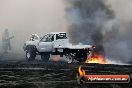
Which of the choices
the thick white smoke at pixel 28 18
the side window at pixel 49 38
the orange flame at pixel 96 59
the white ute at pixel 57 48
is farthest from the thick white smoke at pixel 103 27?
the thick white smoke at pixel 28 18

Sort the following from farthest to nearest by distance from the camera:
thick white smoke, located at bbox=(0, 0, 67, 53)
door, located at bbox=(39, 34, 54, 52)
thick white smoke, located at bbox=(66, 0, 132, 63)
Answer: thick white smoke, located at bbox=(0, 0, 67, 53) → thick white smoke, located at bbox=(66, 0, 132, 63) → door, located at bbox=(39, 34, 54, 52)

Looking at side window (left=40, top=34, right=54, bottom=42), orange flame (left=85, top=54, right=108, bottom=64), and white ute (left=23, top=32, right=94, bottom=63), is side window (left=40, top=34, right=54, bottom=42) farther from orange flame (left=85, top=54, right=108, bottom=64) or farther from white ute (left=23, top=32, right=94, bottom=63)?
orange flame (left=85, top=54, right=108, bottom=64)

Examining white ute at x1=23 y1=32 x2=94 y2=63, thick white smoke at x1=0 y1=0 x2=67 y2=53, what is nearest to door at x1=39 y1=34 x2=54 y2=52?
white ute at x1=23 y1=32 x2=94 y2=63

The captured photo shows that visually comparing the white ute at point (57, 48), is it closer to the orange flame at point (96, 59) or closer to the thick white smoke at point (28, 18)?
the orange flame at point (96, 59)

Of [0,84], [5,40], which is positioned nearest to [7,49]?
[5,40]

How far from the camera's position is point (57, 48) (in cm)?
2750

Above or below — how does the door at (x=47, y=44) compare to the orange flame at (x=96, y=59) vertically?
above

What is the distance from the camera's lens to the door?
2809 cm

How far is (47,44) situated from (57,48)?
3.64 ft

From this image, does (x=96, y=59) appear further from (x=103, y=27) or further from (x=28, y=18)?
(x=28, y=18)

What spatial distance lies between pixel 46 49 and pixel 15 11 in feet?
105

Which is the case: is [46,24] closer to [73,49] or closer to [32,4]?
[32,4]

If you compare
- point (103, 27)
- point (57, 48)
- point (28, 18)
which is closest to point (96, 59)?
point (57, 48)

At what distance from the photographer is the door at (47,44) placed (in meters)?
28.1
